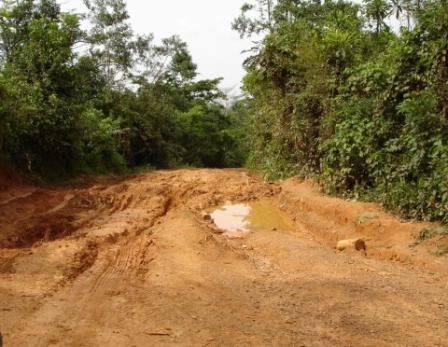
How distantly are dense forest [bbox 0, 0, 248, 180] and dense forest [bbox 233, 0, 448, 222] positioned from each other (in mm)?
6221

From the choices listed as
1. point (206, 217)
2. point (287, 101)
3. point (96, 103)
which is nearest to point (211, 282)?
point (206, 217)

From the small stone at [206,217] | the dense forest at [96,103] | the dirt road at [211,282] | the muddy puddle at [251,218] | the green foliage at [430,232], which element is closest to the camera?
the dirt road at [211,282]

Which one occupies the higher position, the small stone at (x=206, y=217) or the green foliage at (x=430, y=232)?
the green foliage at (x=430, y=232)

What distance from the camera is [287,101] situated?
601 inches

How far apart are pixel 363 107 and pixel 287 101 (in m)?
4.78

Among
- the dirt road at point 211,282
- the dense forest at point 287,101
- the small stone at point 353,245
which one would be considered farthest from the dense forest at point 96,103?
the small stone at point 353,245

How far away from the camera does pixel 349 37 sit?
523 inches

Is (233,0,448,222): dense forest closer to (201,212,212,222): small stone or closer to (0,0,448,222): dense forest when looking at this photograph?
(0,0,448,222): dense forest

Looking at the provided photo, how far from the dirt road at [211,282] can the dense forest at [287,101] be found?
1.31 meters

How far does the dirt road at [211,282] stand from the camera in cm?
427

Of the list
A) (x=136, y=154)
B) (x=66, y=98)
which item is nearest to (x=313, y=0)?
(x=136, y=154)

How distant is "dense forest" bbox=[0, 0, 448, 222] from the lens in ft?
28.7

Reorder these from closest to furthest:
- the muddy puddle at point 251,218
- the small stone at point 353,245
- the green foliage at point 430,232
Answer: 1. the green foliage at point 430,232
2. the small stone at point 353,245
3. the muddy puddle at point 251,218

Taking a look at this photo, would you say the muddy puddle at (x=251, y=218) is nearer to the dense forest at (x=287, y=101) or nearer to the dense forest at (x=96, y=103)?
the dense forest at (x=287, y=101)
